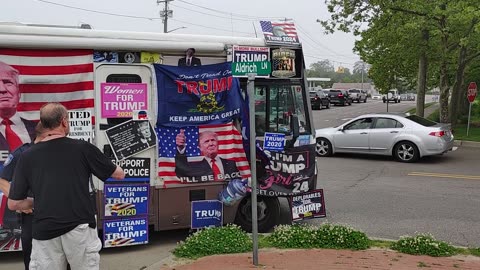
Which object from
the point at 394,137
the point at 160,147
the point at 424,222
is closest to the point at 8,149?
the point at 160,147

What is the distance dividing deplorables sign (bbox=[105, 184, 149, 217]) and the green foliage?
65.3 inches

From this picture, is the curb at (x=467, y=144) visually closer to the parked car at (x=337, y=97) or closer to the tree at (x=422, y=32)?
the tree at (x=422, y=32)

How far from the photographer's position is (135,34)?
5.80m

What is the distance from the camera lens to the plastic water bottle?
6.33 metres

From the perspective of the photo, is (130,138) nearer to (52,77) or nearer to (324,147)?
(52,77)

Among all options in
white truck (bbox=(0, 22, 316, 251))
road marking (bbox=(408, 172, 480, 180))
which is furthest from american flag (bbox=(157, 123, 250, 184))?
road marking (bbox=(408, 172, 480, 180))

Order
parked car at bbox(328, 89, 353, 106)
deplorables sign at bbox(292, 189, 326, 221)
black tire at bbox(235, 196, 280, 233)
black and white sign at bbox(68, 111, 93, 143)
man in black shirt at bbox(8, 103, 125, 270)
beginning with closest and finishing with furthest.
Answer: man in black shirt at bbox(8, 103, 125, 270)
black and white sign at bbox(68, 111, 93, 143)
black tire at bbox(235, 196, 280, 233)
deplorables sign at bbox(292, 189, 326, 221)
parked car at bbox(328, 89, 353, 106)

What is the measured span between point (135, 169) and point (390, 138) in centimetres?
1006

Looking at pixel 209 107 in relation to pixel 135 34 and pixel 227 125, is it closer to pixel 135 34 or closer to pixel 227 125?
pixel 227 125

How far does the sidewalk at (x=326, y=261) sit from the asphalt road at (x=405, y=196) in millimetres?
1254

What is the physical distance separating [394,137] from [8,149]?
11228 mm

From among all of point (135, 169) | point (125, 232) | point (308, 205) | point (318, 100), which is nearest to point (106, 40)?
point (135, 169)

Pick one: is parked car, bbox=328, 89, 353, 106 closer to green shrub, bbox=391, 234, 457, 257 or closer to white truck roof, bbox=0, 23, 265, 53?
white truck roof, bbox=0, 23, 265, 53

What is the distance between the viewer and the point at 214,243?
225 inches
